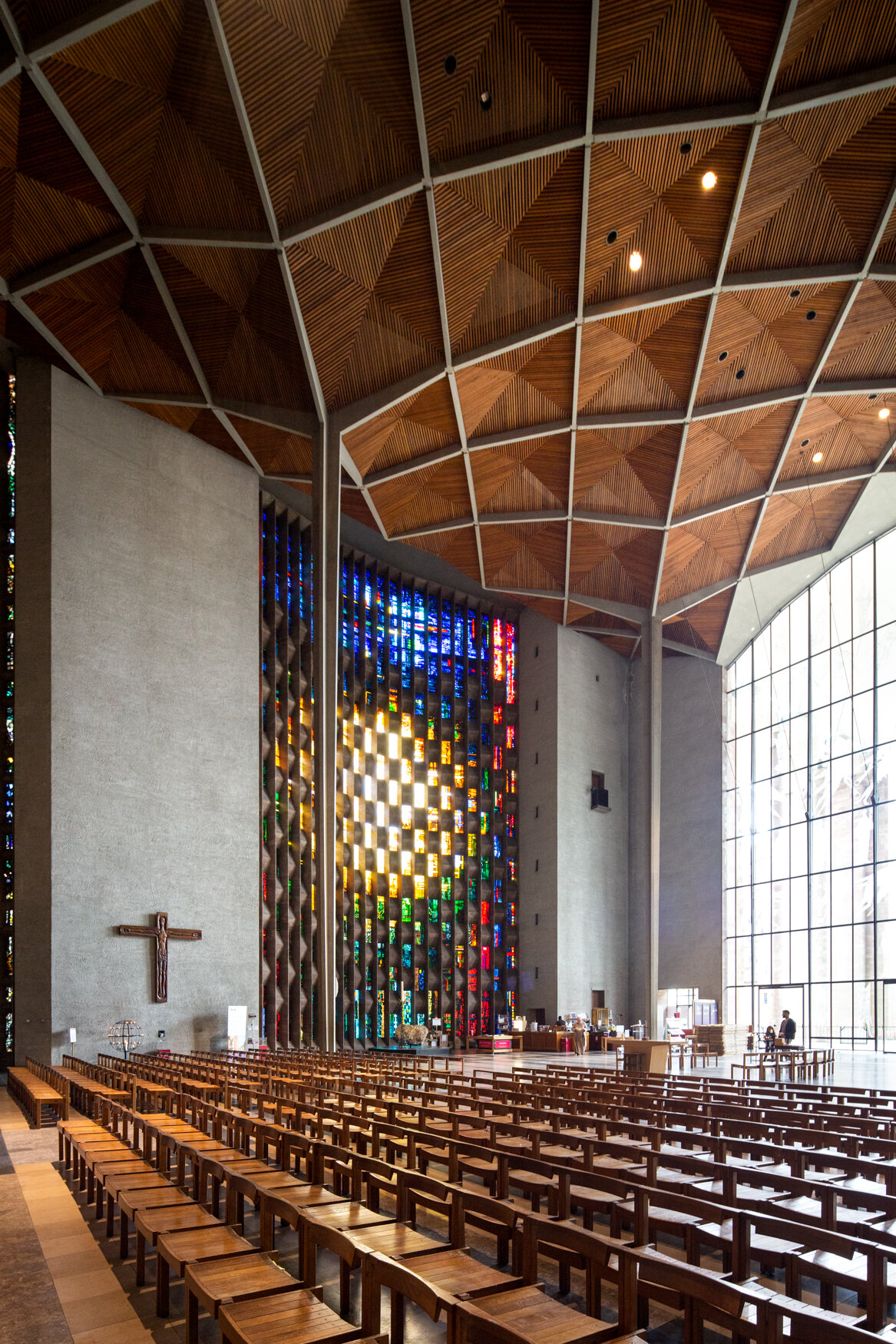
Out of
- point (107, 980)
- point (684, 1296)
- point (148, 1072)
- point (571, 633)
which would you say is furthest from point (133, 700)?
point (684, 1296)

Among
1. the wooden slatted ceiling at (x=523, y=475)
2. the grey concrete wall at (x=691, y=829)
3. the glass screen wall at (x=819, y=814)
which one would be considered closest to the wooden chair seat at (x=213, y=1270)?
the wooden slatted ceiling at (x=523, y=475)

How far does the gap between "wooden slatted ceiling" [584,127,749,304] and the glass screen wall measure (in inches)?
438

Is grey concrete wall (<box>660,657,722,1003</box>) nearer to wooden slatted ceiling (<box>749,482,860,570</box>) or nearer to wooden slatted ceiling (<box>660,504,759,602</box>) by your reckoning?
wooden slatted ceiling (<box>660,504,759,602</box>)

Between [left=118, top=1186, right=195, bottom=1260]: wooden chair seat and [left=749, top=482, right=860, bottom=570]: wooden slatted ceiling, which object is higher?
[left=749, top=482, right=860, bottom=570]: wooden slatted ceiling

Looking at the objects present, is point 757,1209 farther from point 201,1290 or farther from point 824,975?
point 824,975

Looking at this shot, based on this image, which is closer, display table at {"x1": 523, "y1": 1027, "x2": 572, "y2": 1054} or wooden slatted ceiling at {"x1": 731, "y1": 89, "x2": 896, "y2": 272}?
wooden slatted ceiling at {"x1": 731, "y1": 89, "x2": 896, "y2": 272}

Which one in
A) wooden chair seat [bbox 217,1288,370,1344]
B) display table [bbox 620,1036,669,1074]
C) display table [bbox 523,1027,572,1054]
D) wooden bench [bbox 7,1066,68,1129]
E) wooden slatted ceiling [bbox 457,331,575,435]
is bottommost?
display table [bbox 523,1027,572,1054]

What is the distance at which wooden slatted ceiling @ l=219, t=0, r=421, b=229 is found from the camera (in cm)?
1306

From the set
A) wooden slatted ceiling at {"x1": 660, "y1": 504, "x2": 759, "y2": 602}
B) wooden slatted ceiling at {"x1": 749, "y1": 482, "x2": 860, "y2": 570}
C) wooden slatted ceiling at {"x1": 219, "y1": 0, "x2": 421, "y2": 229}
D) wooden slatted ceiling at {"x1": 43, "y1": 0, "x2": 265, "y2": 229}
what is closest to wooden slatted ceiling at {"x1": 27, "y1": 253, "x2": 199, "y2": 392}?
wooden slatted ceiling at {"x1": 43, "y1": 0, "x2": 265, "y2": 229}

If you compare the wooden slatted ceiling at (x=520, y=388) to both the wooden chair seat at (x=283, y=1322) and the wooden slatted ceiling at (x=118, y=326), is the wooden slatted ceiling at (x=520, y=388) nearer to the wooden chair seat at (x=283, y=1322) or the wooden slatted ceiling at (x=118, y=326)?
the wooden slatted ceiling at (x=118, y=326)

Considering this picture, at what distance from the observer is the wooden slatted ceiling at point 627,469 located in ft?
72.7

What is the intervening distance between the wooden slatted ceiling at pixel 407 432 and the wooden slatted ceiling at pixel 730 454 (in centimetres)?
538

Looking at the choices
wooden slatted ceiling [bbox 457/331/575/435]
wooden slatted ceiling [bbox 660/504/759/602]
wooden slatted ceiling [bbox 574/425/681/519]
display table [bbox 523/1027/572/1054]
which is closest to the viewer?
wooden slatted ceiling [bbox 457/331/575/435]

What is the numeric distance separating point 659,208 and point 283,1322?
16.7 m
